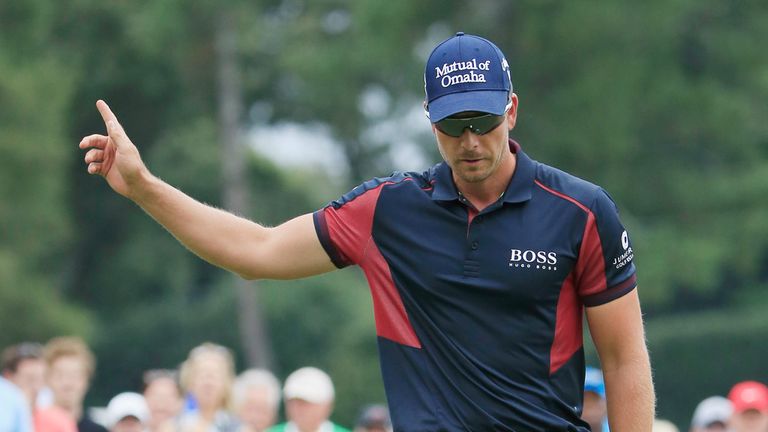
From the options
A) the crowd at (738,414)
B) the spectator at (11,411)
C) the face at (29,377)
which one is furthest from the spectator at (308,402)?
the spectator at (11,411)

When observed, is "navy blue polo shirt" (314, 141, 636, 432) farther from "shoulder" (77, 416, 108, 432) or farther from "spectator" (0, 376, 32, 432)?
"shoulder" (77, 416, 108, 432)

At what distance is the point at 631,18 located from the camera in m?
30.7

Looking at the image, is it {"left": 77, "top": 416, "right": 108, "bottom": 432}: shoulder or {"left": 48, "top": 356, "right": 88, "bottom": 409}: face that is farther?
{"left": 77, "top": 416, "right": 108, "bottom": 432}: shoulder

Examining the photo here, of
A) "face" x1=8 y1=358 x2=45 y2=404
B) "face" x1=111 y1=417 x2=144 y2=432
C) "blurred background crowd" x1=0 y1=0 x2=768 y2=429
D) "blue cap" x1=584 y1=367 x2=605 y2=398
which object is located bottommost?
"blue cap" x1=584 y1=367 x2=605 y2=398

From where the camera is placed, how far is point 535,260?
4469 millimetres

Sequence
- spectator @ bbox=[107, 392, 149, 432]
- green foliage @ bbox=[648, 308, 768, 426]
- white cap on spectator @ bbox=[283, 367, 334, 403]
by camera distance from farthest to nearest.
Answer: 1. green foliage @ bbox=[648, 308, 768, 426]
2. white cap on spectator @ bbox=[283, 367, 334, 403]
3. spectator @ bbox=[107, 392, 149, 432]

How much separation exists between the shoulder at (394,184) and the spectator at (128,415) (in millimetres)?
5620

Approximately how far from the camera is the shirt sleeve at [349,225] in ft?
15.5

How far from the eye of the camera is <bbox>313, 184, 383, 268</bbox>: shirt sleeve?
473cm

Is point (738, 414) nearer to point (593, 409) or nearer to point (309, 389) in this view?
point (309, 389)

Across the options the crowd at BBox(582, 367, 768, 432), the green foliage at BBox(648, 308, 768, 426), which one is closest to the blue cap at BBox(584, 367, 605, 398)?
the crowd at BBox(582, 367, 768, 432)

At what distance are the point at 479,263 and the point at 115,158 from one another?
46.3 inches

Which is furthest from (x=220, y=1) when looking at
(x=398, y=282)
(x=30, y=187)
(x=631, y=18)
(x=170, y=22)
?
(x=398, y=282)

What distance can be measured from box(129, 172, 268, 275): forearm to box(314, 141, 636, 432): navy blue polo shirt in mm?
473
